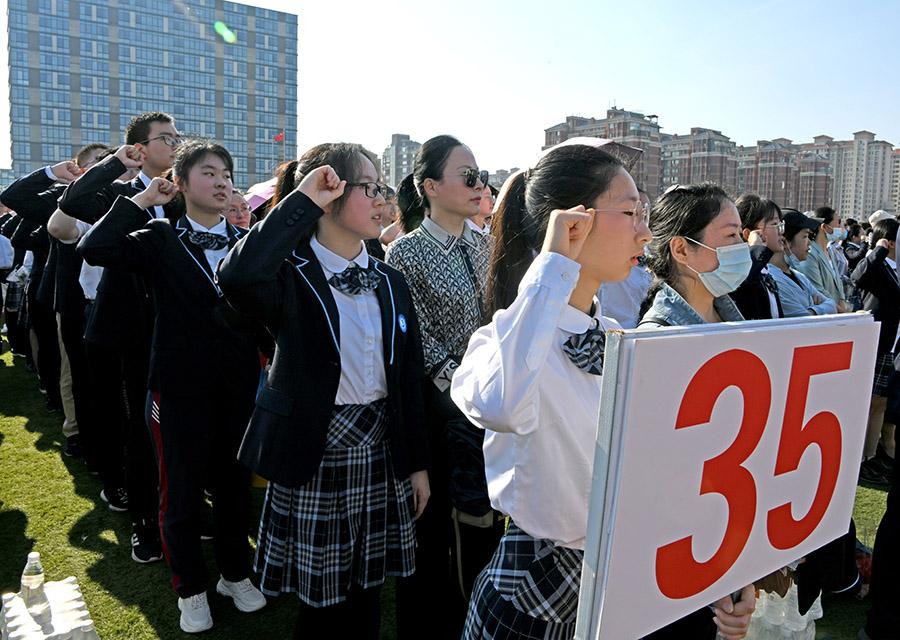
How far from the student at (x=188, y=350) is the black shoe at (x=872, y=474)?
4645 millimetres

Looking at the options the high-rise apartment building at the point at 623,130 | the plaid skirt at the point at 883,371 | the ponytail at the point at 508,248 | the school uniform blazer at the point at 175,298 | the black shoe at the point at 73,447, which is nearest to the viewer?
the ponytail at the point at 508,248

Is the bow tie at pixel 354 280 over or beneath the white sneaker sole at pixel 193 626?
over

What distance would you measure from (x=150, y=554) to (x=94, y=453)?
1.53 metres

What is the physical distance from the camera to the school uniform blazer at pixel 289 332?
7.14 ft

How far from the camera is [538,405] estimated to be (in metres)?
1.45

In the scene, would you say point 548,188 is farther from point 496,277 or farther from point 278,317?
point 278,317

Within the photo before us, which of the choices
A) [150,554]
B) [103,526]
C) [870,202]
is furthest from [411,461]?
[870,202]

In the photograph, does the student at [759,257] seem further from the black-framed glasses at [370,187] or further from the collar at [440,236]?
the black-framed glasses at [370,187]

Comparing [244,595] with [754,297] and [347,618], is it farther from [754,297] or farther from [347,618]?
[754,297]

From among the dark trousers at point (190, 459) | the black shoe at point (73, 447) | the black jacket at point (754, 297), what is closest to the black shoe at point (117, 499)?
the black shoe at point (73, 447)

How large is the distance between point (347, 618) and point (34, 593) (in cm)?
104

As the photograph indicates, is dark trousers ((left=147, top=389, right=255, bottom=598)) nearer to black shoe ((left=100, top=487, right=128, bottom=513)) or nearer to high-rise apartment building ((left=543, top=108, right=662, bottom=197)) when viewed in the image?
black shoe ((left=100, top=487, right=128, bottom=513))

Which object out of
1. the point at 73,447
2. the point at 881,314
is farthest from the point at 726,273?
the point at 73,447

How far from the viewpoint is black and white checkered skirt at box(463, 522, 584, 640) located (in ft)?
4.94
